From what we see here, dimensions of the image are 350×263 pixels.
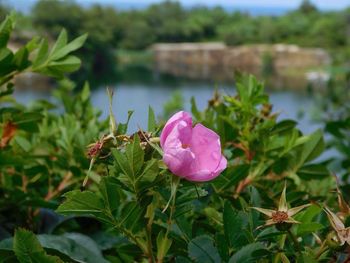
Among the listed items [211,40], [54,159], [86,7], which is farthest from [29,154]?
[211,40]

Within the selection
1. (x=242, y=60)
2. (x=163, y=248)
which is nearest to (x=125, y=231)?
(x=163, y=248)

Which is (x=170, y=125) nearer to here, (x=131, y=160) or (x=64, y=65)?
(x=131, y=160)

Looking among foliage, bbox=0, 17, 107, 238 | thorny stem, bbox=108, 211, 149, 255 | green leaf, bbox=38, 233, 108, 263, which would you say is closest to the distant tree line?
foliage, bbox=0, 17, 107, 238

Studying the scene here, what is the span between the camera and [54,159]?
94 centimetres

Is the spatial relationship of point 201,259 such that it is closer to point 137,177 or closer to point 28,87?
point 137,177

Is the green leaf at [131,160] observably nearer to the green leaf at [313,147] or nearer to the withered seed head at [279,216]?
the withered seed head at [279,216]

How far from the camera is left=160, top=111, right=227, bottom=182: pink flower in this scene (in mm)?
396

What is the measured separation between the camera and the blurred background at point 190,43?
2423 cm

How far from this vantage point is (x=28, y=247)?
439 millimetres

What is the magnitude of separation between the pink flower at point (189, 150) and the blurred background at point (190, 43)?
723 inches

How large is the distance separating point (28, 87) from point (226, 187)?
19.1 metres

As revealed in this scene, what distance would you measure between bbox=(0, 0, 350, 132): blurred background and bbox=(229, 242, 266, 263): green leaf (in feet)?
60.2

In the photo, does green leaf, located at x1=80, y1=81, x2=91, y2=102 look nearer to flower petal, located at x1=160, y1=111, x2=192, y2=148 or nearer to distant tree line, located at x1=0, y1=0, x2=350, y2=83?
flower petal, located at x1=160, y1=111, x2=192, y2=148

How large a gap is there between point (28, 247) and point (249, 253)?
0.55 ft
